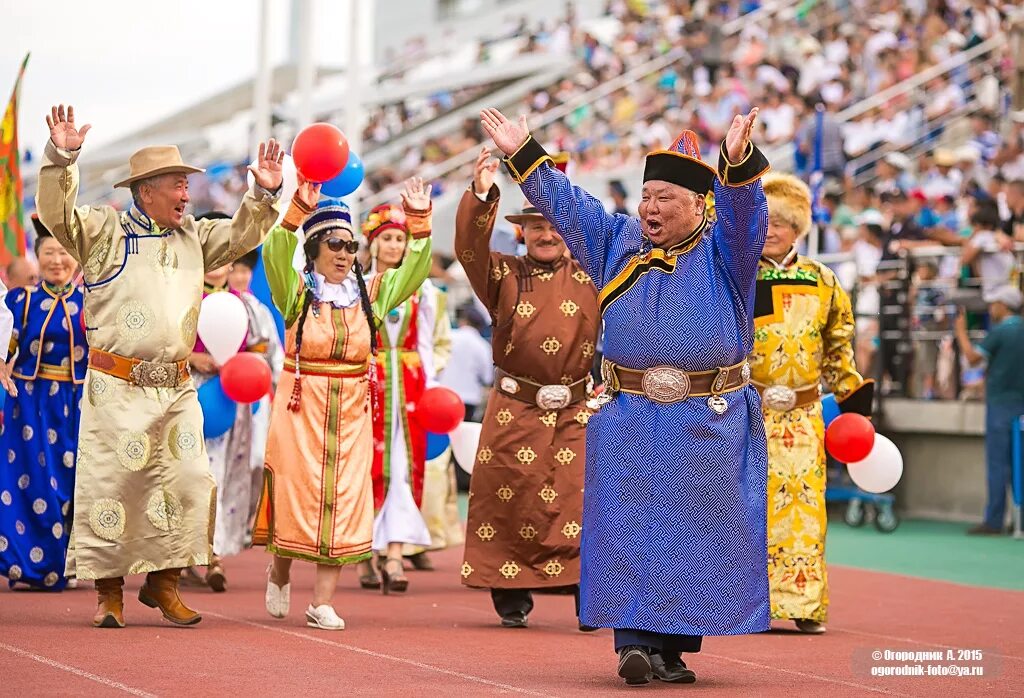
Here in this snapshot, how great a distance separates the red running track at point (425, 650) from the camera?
20.0 ft

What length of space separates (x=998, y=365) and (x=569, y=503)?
20.5 feet

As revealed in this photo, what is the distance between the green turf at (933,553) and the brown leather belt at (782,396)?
3.08m

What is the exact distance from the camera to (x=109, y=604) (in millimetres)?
7500

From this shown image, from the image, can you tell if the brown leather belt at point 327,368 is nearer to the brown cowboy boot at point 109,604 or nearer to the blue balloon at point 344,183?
the blue balloon at point 344,183

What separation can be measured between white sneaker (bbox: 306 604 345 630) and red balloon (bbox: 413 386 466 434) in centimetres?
151

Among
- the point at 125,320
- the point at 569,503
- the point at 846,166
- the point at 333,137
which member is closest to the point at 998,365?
the point at 846,166

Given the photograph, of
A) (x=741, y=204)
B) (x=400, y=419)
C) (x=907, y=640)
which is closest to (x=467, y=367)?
(x=400, y=419)

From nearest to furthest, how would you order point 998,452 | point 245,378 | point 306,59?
point 245,378
point 998,452
point 306,59

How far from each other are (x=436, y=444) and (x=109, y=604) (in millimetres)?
2809

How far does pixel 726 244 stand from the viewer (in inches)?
249

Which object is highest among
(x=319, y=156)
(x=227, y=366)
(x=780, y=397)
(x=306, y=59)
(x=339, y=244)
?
(x=306, y=59)

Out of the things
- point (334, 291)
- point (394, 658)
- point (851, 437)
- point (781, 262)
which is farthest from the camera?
point (781, 262)

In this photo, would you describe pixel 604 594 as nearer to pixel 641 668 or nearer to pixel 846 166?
pixel 641 668

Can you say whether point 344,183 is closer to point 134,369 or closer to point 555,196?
point 134,369
